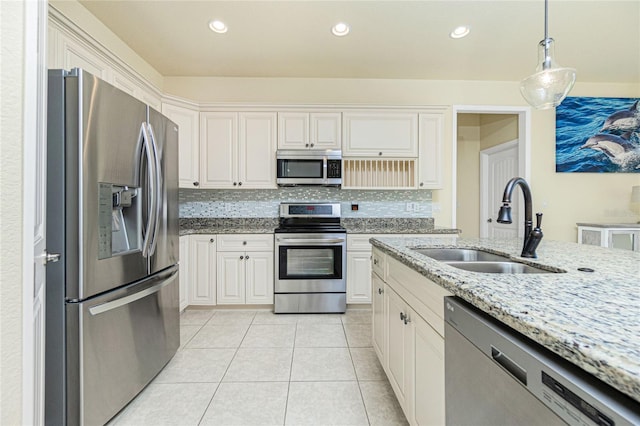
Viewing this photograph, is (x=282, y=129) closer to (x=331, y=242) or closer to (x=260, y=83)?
(x=260, y=83)

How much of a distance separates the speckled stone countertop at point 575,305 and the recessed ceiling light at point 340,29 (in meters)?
2.32

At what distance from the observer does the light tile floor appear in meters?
1.48

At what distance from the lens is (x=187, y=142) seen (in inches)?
118

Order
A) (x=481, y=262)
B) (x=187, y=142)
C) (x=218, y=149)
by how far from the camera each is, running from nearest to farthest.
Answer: (x=481, y=262)
(x=187, y=142)
(x=218, y=149)

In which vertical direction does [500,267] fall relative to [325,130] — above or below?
below

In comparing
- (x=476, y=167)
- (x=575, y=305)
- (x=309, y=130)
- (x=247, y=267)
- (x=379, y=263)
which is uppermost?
(x=309, y=130)

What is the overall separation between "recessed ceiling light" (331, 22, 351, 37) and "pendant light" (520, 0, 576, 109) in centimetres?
148

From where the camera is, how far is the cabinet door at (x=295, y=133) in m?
3.13

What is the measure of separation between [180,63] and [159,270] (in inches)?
102

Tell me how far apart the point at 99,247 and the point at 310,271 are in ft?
6.39

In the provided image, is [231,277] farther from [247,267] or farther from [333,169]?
[333,169]

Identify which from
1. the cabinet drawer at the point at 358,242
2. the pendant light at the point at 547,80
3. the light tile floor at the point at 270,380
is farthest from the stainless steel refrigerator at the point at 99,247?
the pendant light at the point at 547,80

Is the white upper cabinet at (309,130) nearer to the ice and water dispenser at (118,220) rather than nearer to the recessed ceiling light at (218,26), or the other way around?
the recessed ceiling light at (218,26)

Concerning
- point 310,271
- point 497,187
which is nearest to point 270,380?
point 310,271
